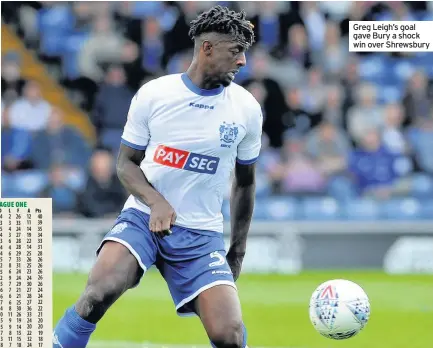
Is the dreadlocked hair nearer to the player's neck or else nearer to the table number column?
the player's neck

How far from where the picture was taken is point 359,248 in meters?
15.4

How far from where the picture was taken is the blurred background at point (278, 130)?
1527cm

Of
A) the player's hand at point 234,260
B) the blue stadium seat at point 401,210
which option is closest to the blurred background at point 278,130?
the blue stadium seat at point 401,210

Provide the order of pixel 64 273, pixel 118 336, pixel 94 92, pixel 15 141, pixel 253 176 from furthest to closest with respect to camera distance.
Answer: pixel 94 92 → pixel 15 141 → pixel 64 273 → pixel 118 336 → pixel 253 176

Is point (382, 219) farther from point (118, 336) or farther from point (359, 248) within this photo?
point (118, 336)

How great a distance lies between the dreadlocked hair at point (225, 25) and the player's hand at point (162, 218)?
1136 millimetres

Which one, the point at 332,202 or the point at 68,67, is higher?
the point at 68,67

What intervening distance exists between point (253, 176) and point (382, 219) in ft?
28.6

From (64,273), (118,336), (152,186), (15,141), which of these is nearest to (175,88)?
(152,186)

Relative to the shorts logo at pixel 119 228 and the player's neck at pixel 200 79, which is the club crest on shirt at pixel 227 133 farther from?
the shorts logo at pixel 119 228

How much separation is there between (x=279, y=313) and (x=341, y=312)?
Answer: 15.2 feet

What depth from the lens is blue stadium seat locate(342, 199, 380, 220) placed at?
15.5 m

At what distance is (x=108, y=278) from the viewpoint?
637cm

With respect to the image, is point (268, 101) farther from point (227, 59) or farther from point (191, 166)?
point (227, 59)
